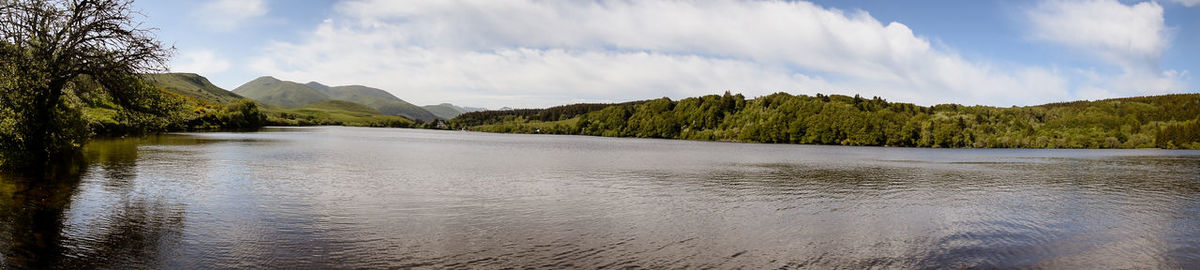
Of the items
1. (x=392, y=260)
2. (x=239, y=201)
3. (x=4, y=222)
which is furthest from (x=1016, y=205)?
(x=4, y=222)

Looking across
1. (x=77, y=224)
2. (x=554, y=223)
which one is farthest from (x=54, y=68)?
(x=554, y=223)

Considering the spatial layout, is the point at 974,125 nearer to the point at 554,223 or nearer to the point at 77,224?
the point at 554,223

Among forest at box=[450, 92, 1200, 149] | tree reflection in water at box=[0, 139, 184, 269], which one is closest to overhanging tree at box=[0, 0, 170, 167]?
tree reflection in water at box=[0, 139, 184, 269]

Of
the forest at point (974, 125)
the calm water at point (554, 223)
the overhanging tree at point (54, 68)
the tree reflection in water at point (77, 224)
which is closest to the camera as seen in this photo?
the tree reflection in water at point (77, 224)

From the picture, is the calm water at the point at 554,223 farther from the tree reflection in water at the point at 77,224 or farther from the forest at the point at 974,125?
the forest at the point at 974,125

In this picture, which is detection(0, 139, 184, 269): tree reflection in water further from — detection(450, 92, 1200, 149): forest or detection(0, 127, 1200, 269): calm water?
detection(450, 92, 1200, 149): forest

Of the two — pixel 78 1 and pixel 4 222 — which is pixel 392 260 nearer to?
pixel 4 222

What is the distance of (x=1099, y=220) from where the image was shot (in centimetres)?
2241

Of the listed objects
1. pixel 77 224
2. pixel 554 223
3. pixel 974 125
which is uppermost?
pixel 974 125

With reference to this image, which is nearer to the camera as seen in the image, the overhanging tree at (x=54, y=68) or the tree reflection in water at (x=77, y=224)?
the tree reflection in water at (x=77, y=224)

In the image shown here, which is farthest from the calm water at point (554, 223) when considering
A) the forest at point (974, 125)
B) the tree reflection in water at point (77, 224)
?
the forest at point (974, 125)

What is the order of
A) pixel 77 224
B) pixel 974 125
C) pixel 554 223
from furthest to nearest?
pixel 974 125 < pixel 554 223 < pixel 77 224

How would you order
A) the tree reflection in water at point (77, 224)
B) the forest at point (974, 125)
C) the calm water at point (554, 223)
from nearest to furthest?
1. the tree reflection in water at point (77, 224)
2. the calm water at point (554, 223)
3. the forest at point (974, 125)

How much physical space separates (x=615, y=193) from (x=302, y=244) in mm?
15670
